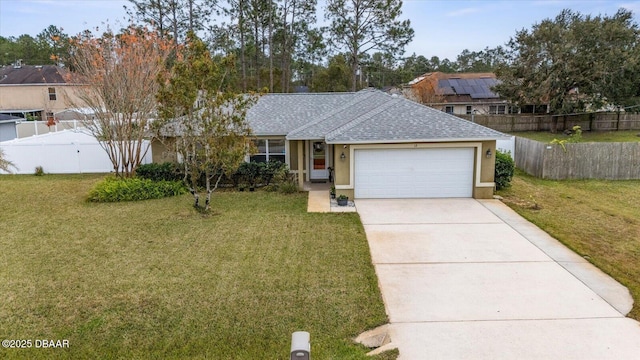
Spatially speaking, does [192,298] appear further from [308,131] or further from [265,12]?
[265,12]

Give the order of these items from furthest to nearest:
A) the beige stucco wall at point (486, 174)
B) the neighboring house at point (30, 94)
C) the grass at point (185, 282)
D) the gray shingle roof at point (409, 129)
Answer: the neighboring house at point (30, 94) → the beige stucco wall at point (486, 174) → the gray shingle roof at point (409, 129) → the grass at point (185, 282)

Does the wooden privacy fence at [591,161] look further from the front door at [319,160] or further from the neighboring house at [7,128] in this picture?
the neighboring house at [7,128]

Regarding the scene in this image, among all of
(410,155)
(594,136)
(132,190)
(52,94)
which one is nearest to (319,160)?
(410,155)

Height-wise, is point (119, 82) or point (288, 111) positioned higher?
point (119, 82)

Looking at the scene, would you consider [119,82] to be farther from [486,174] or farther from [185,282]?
[486,174]

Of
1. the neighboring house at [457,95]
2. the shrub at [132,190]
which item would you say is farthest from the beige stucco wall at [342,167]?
the neighboring house at [457,95]

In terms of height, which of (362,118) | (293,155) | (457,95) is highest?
(457,95)
